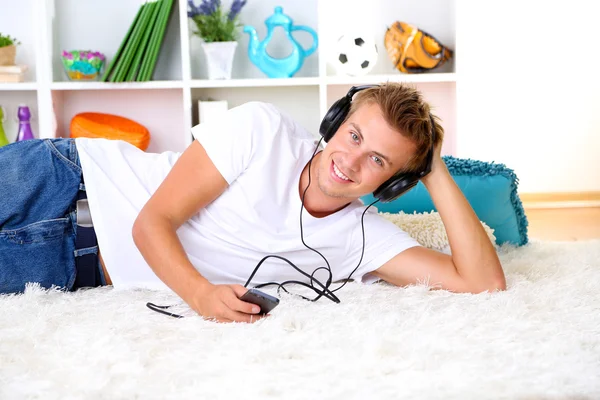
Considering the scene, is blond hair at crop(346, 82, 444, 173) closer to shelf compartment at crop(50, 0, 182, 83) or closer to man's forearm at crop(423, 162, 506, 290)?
man's forearm at crop(423, 162, 506, 290)

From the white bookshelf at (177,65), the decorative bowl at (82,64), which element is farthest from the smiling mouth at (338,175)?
the decorative bowl at (82,64)

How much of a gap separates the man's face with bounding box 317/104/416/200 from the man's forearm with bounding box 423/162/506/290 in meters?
0.13

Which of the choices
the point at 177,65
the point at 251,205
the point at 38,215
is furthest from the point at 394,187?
Answer: the point at 177,65

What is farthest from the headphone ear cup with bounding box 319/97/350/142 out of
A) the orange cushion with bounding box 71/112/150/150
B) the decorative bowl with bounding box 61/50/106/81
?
the decorative bowl with bounding box 61/50/106/81

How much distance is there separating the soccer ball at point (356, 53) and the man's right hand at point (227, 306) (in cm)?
186

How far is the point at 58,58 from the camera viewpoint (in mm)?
3107

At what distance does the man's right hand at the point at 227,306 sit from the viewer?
1.27m

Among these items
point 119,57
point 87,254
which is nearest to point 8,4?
point 119,57

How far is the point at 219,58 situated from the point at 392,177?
5.56ft

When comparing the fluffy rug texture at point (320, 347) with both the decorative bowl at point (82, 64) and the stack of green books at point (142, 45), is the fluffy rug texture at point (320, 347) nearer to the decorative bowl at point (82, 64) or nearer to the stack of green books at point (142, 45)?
the stack of green books at point (142, 45)

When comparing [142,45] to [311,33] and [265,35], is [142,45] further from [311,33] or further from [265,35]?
[311,33]

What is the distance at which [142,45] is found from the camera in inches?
114

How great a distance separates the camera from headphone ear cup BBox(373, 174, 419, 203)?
56.4 inches

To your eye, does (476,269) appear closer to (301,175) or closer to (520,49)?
(301,175)
